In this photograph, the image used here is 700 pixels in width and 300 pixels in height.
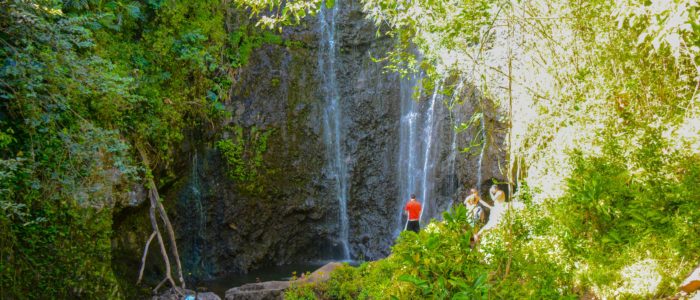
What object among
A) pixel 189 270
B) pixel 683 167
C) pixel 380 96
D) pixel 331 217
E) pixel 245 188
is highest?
pixel 380 96

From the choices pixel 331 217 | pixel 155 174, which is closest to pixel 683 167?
pixel 155 174

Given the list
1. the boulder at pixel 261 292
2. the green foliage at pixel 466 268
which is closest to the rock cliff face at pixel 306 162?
the boulder at pixel 261 292

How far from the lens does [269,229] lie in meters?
12.5

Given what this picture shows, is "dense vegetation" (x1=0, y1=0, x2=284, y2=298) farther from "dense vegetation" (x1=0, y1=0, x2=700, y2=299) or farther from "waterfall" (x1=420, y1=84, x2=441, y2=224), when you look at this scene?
"waterfall" (x1=420, y1=84, x2=441, y2=224)

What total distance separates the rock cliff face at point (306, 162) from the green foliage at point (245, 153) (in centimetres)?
2

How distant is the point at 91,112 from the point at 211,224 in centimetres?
483

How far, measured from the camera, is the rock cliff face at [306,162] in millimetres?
11875

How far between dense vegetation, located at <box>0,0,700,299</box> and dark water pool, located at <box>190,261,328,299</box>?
261cm

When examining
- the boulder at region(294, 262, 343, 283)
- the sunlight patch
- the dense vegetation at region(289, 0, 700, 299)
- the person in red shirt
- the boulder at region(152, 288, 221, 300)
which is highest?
the dense vegetation at region(289, 0, 700, 299)

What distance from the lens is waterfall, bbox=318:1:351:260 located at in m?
13.1

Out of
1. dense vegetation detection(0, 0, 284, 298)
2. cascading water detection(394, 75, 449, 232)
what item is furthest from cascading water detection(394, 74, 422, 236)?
dense vegetation detection(0, 0, 284, 298)

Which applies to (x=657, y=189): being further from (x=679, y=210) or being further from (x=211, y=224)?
(x=211, y=224)

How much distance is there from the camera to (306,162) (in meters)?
13.0

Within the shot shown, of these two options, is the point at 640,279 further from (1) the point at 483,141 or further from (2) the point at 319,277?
(2) the point at 319,277
